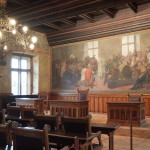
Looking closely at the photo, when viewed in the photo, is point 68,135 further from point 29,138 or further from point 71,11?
point 71,11

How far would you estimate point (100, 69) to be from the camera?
39.1 ft

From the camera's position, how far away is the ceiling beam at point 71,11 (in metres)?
8.20

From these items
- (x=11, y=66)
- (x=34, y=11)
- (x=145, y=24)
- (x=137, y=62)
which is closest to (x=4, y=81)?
(x=11, y=66)

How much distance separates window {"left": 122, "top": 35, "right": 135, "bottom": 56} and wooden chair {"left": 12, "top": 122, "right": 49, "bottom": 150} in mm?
9172

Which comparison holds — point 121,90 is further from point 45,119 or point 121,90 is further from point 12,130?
point 12,130

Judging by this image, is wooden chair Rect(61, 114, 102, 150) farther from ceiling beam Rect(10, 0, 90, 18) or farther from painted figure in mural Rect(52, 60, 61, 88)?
painted figure in mural Rect(52, 60, 61, 88)

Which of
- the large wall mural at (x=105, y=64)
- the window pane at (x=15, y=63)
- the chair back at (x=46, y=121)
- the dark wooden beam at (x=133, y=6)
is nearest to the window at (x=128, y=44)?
the large wall mural at (x=105, y=64)

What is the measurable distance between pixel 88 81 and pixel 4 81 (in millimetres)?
4623

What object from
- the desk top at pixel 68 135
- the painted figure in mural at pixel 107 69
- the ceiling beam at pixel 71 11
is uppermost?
the ceiling beam at pixel 71 11

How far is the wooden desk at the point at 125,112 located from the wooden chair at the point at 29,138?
17.8ft

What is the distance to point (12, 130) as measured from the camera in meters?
2.71

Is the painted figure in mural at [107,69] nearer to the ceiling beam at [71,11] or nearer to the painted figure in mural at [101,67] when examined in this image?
the painted figure in mural at [101,67]

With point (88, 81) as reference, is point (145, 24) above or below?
above

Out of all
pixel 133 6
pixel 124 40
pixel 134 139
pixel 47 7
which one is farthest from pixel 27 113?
pixel 124 40
